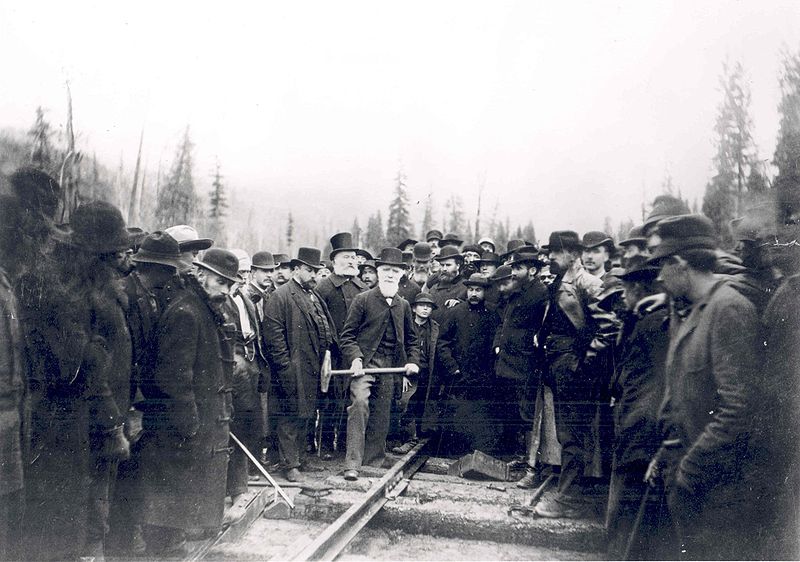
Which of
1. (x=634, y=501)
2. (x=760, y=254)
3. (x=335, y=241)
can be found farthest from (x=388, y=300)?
(x=760, y=254)

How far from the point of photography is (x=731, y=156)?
4.30 meters

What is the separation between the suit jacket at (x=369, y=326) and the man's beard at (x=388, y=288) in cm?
6

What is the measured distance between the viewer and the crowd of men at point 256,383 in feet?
11.2

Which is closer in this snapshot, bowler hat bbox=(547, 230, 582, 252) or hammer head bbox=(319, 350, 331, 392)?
bowler hat bbox=(547, 230, 582, 252)

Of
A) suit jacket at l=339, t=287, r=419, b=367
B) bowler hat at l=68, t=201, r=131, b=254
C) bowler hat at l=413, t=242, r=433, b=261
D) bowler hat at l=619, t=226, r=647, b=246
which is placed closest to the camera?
bowler hat at l=68, t=201, r=131, b=254

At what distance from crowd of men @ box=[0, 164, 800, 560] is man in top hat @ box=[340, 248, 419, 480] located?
70 cm

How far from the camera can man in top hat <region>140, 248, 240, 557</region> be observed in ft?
13.4

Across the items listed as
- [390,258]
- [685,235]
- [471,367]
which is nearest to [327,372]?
[390,258]

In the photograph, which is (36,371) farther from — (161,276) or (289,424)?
(289,424)

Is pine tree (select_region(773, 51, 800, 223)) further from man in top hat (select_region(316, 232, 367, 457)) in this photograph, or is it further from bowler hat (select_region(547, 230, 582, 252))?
man in top hat (select_region(316, 232, 367, 457))

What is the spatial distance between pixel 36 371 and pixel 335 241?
13.4 feet

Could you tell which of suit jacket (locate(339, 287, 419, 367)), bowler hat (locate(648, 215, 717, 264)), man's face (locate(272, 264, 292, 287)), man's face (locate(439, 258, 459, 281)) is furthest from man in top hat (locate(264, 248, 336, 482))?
bowler hat (locate(648, 215, 717, 264))

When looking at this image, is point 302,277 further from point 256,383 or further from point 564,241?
point 564,241

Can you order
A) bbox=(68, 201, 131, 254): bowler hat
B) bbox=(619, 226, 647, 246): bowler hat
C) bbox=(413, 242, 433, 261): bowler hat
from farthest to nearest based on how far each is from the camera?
1. bbox=(413, 242, 433, 261): bowler hat
2. bbox=(619, 226, 647, 246): bowler hat
3. bbox=(68, 201, 131, 254): bowler hat
